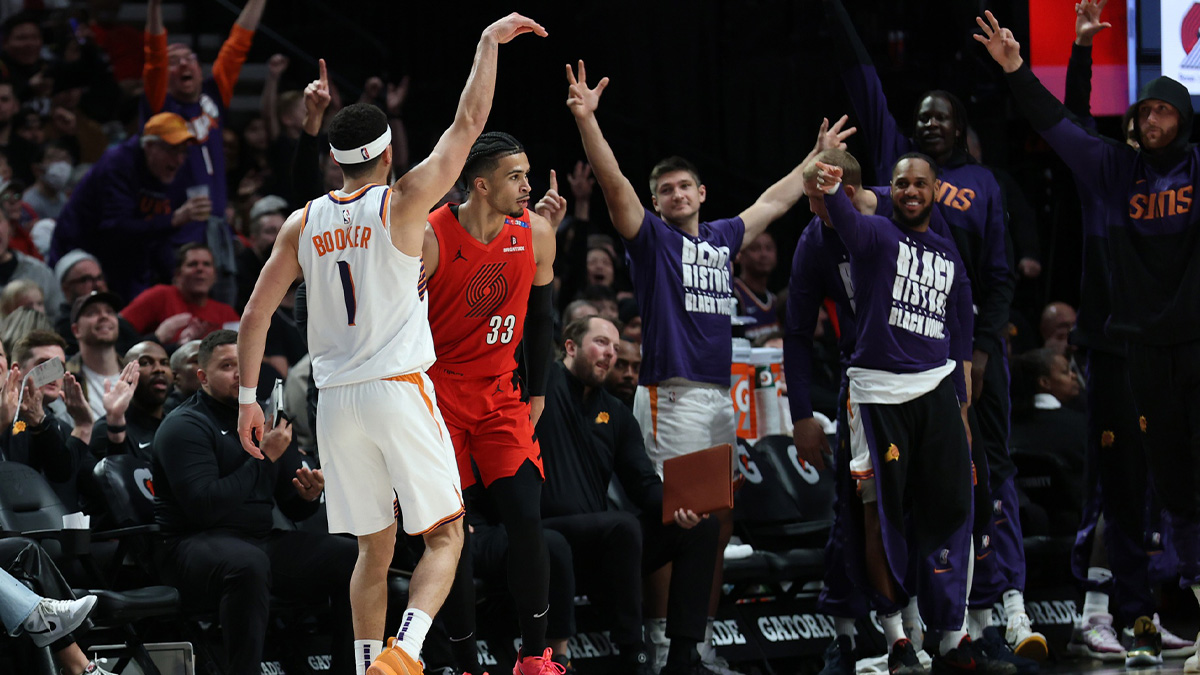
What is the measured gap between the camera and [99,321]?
7.39 m

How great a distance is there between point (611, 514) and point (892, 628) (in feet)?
4.50

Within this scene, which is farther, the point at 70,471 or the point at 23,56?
the point at 23,56

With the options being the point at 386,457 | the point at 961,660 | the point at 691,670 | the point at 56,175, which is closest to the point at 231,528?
the point at 386,457

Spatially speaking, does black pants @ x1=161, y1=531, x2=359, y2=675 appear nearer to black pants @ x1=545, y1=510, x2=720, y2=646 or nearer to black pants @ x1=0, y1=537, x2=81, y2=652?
black pants @ x1=0, y1=537, x2=81, y2=652

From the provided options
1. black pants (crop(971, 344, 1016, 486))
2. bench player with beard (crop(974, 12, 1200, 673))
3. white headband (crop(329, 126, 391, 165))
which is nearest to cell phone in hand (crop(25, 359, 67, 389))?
white headband (crop(329, 126, 391, 165))

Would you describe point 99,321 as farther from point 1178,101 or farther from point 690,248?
point 1178,101

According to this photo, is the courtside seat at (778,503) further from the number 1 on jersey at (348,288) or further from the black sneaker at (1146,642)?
the number 1 on jersey at (348,288)

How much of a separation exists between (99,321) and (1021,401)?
5.51 metres

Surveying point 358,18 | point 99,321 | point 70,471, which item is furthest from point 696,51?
point 70,471

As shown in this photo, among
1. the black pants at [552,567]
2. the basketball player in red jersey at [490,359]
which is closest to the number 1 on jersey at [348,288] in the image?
the basketball player in red jersey at [490,359]

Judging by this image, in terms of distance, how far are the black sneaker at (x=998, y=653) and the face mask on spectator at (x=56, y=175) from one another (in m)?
7.58

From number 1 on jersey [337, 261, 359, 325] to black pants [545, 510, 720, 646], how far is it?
76.2 inches

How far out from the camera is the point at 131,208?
9211mm

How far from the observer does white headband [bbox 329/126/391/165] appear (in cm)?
485
